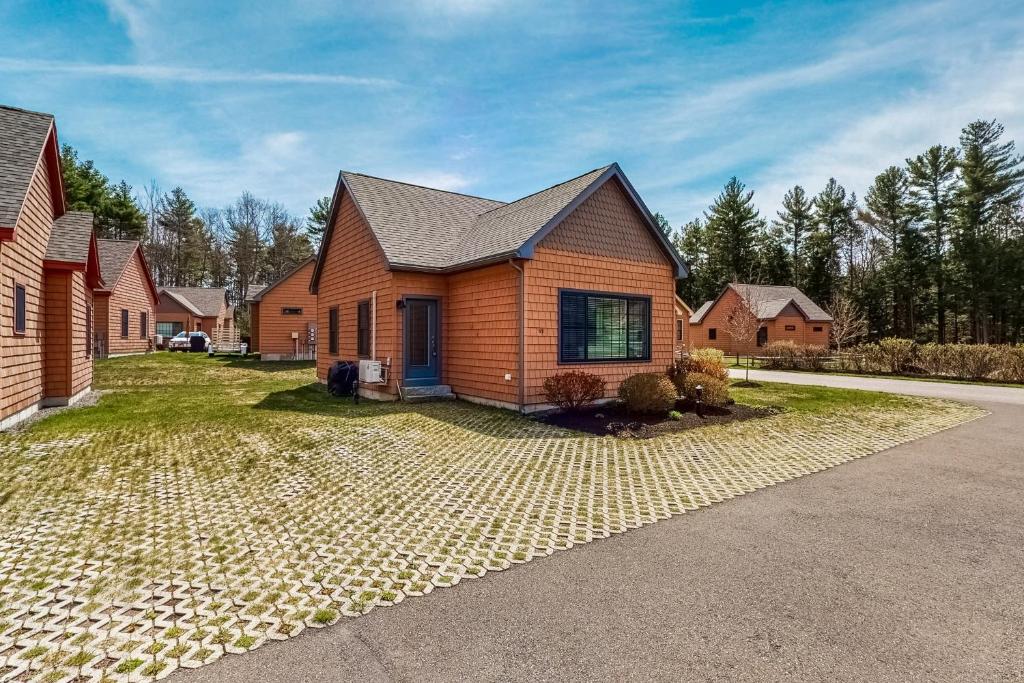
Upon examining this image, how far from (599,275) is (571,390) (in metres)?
2.92

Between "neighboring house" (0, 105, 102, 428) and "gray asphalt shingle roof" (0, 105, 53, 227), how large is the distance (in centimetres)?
1

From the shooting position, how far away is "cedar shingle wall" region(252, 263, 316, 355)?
2617 centimetres

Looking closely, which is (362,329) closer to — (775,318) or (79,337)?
(79,337)

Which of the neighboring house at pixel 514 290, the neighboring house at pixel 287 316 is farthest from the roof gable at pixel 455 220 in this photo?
the neighboring house at pixel 287 316

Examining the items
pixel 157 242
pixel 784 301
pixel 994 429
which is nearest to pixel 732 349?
pixel 784 301

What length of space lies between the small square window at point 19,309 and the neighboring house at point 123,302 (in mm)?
16572

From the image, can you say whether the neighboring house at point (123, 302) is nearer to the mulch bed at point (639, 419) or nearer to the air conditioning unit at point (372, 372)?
the air conditioning unit at point (372, 372)

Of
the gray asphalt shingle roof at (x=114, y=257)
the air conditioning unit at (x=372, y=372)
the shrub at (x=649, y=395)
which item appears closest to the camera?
the shrub at (x=649, y=395)

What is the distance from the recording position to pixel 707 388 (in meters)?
10.8

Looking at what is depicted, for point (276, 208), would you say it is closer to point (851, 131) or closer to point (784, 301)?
point (784, 301)

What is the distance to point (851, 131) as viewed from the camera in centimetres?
1313

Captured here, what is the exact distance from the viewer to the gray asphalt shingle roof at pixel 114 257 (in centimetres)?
2420

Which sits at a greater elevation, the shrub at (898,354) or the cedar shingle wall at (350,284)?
the cedar shingle wall at (350,284)

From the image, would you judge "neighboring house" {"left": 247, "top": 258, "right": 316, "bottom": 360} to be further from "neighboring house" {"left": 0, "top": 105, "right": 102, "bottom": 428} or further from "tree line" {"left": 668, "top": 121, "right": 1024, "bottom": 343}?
"tree line" {"left": 668, "top": 121, "right": 1024, "bottom": 343}
